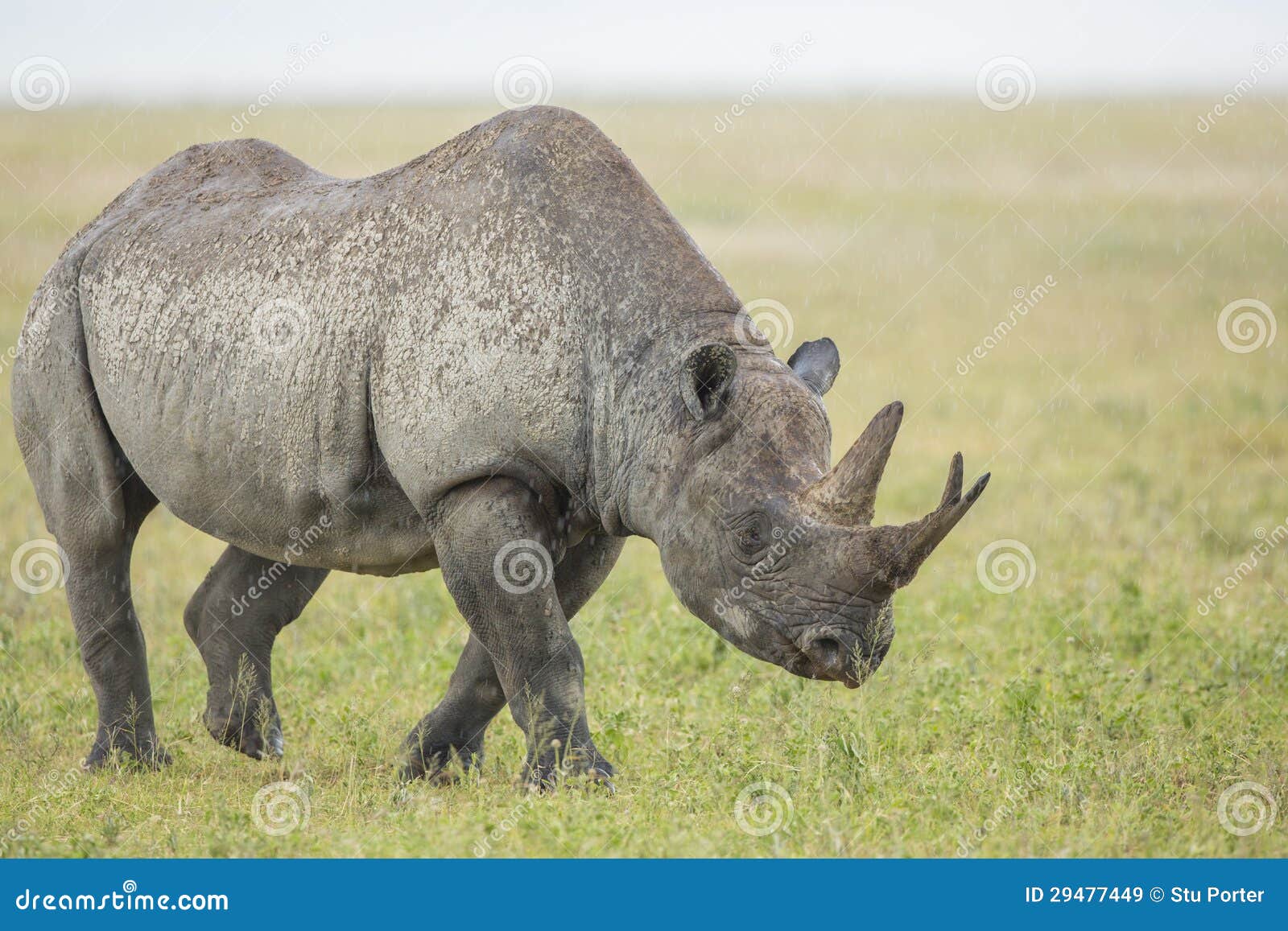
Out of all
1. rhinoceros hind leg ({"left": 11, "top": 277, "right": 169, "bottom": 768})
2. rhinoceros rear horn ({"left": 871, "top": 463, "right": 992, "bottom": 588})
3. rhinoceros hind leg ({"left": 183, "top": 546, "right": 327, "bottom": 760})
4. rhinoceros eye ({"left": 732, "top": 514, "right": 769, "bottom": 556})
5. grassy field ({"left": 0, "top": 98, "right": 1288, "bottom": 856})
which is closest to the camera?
rhinoceros rear horn ({"left": 871, "top": 463, "right": 992, "bottom": 588})

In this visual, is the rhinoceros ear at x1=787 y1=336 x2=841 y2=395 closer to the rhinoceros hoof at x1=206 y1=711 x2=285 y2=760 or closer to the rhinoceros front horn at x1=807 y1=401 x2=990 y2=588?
the rhinoceros front horn at x1=807 y1=401 x2=990 y2=588

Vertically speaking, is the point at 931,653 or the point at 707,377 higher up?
the point at 707,377

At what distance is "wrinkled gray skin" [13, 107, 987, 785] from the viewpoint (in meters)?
6.43

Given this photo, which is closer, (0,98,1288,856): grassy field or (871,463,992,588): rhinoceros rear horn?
(871,463,992,588): rhinoceros rear horn

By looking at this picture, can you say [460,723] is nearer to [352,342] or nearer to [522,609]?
[522,609]

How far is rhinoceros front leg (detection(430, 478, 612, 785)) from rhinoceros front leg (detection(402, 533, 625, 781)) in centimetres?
67

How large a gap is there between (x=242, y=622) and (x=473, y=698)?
1.84 m

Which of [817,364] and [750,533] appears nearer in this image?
[750,533]

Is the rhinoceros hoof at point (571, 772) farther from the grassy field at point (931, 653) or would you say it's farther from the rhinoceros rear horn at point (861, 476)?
the rhinoceros rear horn at point (861, 476)

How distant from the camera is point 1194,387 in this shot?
20.1 metres

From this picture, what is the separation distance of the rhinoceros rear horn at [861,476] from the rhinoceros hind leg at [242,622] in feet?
12.8

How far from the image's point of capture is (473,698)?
7.88 m

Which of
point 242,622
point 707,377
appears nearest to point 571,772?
point 707,377

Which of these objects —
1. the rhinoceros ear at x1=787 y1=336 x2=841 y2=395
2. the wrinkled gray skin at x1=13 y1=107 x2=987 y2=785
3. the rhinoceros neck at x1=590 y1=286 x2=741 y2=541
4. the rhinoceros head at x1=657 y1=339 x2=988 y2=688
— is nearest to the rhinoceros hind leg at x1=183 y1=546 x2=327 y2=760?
the wrinkled gray skin at x1=13 y1=107 x2=987 y2=785
